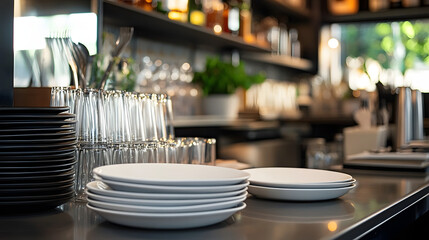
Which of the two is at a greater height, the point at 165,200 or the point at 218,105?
the point at 218,105

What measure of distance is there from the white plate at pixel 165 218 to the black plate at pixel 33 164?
0.17 m

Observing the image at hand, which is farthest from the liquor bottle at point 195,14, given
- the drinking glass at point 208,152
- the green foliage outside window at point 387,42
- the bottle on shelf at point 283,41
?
the green foliage outside window at point 387,42

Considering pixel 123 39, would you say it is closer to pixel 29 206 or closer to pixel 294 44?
pixel 29 206

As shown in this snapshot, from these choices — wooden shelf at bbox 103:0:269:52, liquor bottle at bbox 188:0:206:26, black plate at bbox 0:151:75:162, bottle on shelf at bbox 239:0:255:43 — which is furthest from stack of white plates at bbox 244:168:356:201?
bottle on shelf at bbox 239:0:255:43

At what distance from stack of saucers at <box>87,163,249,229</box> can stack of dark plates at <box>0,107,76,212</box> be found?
0.13 meters

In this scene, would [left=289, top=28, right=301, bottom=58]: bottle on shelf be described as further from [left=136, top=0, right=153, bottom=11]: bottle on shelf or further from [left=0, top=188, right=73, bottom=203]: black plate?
[left=0, top=188, right=73, bottom=203]: black plate

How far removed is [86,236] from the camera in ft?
2.60

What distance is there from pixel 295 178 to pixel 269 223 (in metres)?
0.29

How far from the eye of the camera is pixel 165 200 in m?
0.82

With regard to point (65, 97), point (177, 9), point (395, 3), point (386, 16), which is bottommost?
point (65, 97)

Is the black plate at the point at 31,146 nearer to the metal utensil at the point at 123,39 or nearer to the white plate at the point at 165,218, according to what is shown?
the white plate at the point at 165,218

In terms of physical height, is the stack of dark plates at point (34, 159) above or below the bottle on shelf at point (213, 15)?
below

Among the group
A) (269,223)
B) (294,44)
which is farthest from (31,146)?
(294,44)

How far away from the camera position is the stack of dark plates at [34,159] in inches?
37.1
